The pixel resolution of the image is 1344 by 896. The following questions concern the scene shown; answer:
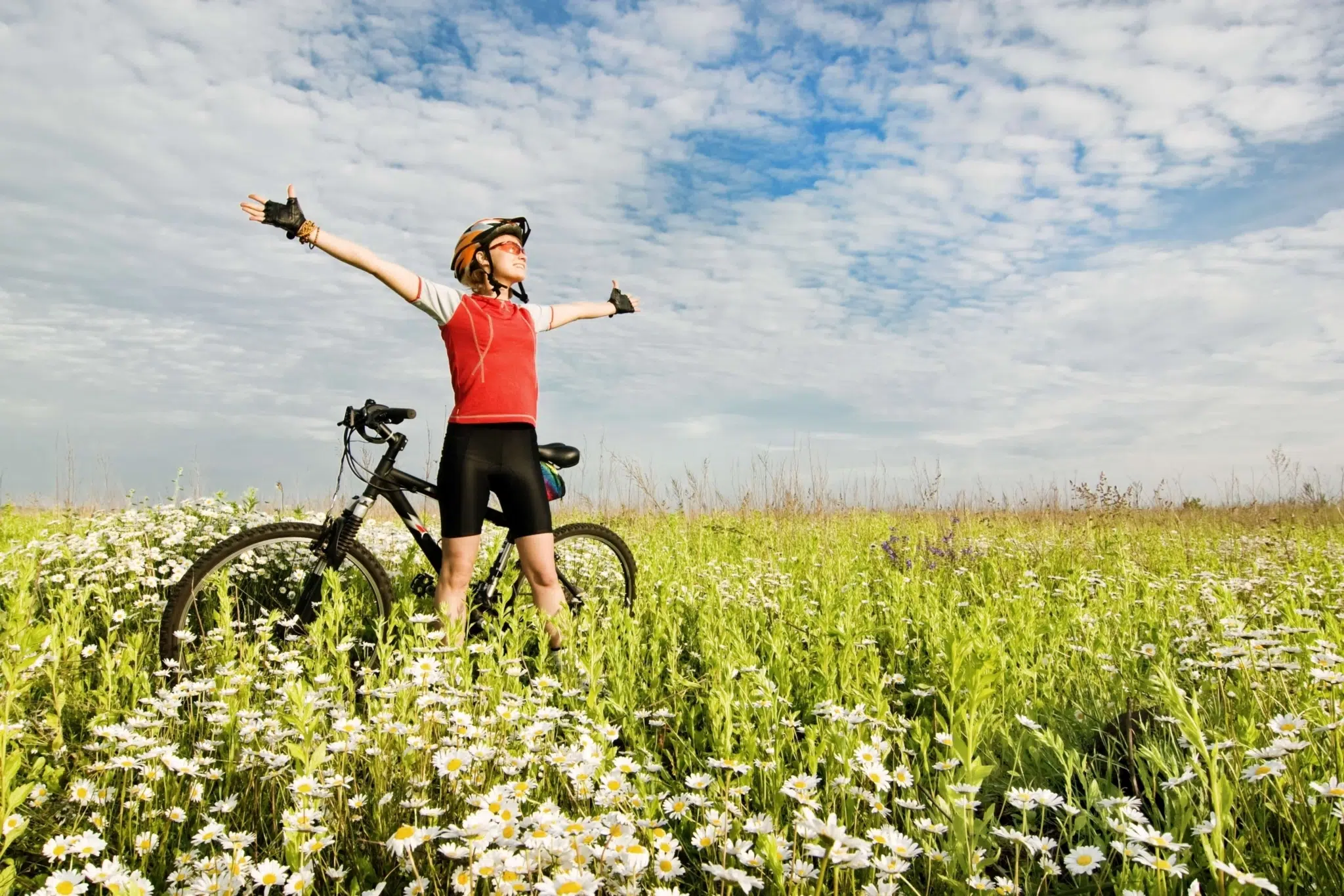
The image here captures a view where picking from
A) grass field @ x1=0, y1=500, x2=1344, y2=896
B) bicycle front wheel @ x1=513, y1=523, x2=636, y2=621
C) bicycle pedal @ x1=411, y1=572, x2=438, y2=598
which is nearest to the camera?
grass field @ x1=0, y1=500, x2=1344, y2=896

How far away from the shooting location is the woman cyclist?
526cm

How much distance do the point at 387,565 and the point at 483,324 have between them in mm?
3144

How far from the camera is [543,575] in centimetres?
560

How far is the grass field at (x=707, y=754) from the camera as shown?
7.56 ft

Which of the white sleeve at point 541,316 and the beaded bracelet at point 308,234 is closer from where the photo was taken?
the beaded bracelet at point 308,234

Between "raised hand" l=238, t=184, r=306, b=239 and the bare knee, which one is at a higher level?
"raised hand" l=238, t=184, r=306, b=239

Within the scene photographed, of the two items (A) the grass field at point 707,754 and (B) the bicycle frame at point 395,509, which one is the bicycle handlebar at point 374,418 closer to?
(B) the bicycle frame at point 395,509

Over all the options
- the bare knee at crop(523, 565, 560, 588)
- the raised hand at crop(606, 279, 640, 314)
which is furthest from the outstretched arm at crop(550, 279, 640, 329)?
the bare knee at crop(523, 565, 560, 588)

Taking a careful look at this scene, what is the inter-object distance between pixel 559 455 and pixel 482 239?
1700 millimetres

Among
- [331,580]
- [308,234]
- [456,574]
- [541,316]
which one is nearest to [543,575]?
[456,574]

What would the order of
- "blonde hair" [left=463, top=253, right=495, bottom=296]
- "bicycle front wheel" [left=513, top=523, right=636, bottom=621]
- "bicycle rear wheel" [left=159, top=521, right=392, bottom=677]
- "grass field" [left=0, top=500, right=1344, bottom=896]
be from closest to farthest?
1. "grass field" [left=0, top=500, right=1344, bottom=896]
2. "bicycle rear wheel" [left=159, top=521, right=392, bottom=677]
3. "blonde hair" [left=463, top=253, right=495, bottom=296]
4. "bicycle front wheel" [left=513, top=523, right=636, bottom=621]

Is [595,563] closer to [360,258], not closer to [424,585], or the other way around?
[424,585]

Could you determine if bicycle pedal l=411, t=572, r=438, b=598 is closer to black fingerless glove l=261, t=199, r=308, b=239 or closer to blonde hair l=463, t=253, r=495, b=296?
blonde hair l=463, t=253, r=495, b=296

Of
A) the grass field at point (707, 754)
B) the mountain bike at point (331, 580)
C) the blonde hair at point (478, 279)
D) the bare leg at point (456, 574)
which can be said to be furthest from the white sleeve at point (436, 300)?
the grass field at point (707, 754)
